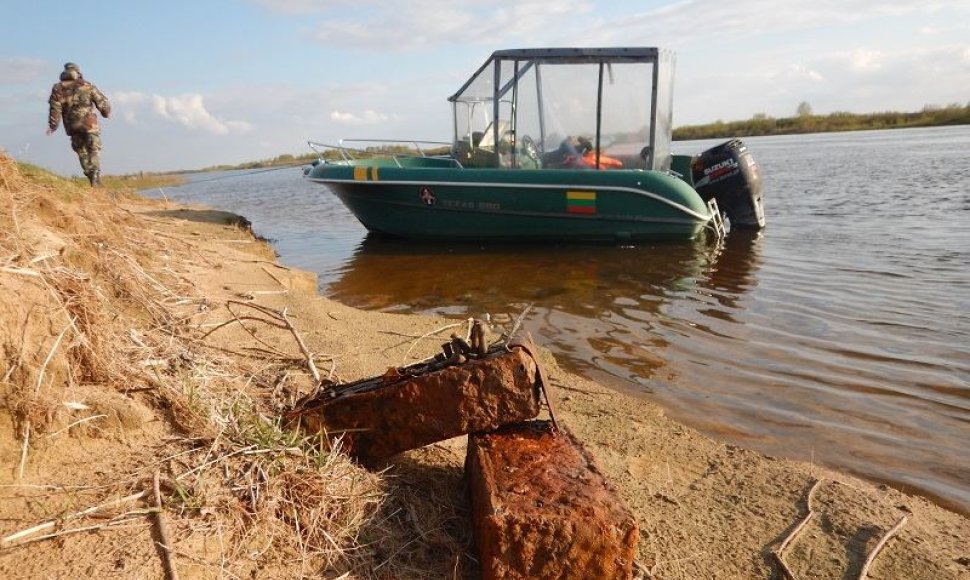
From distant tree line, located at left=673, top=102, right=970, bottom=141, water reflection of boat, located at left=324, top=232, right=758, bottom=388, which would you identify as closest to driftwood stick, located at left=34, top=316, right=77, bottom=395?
water reflection of boat, located at left=324, top=232, right=758, bottom=388

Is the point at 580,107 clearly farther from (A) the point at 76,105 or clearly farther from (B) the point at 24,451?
(B) the point at 24,451

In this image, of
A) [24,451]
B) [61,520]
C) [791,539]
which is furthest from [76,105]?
[791,539]

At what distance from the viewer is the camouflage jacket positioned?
8734 millimetres

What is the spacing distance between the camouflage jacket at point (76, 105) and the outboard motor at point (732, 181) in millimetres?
8402

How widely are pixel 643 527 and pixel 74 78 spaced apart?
32.1ft

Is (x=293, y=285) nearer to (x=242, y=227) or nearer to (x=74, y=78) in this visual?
(x=242, y=227)

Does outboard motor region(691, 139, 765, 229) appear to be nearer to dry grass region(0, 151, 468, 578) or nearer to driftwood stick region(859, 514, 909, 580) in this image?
driftwood stick region(859, 514, 909, 580)

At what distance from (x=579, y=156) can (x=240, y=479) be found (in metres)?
7.04

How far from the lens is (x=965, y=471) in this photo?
2.98 metres

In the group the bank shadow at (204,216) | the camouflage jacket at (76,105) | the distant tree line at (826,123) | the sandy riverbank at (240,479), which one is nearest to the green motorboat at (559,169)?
the bank shadow at (204,216)

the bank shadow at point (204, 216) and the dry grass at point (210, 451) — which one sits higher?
the dry grass at point (210, 451)

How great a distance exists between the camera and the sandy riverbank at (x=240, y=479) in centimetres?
177

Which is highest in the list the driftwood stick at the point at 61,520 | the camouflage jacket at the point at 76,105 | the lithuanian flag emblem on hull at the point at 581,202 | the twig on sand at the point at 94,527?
the camouflage jacket at the point at 76,105

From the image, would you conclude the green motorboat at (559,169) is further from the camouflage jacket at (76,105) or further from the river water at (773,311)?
the camouflage jacket at (76,105)
